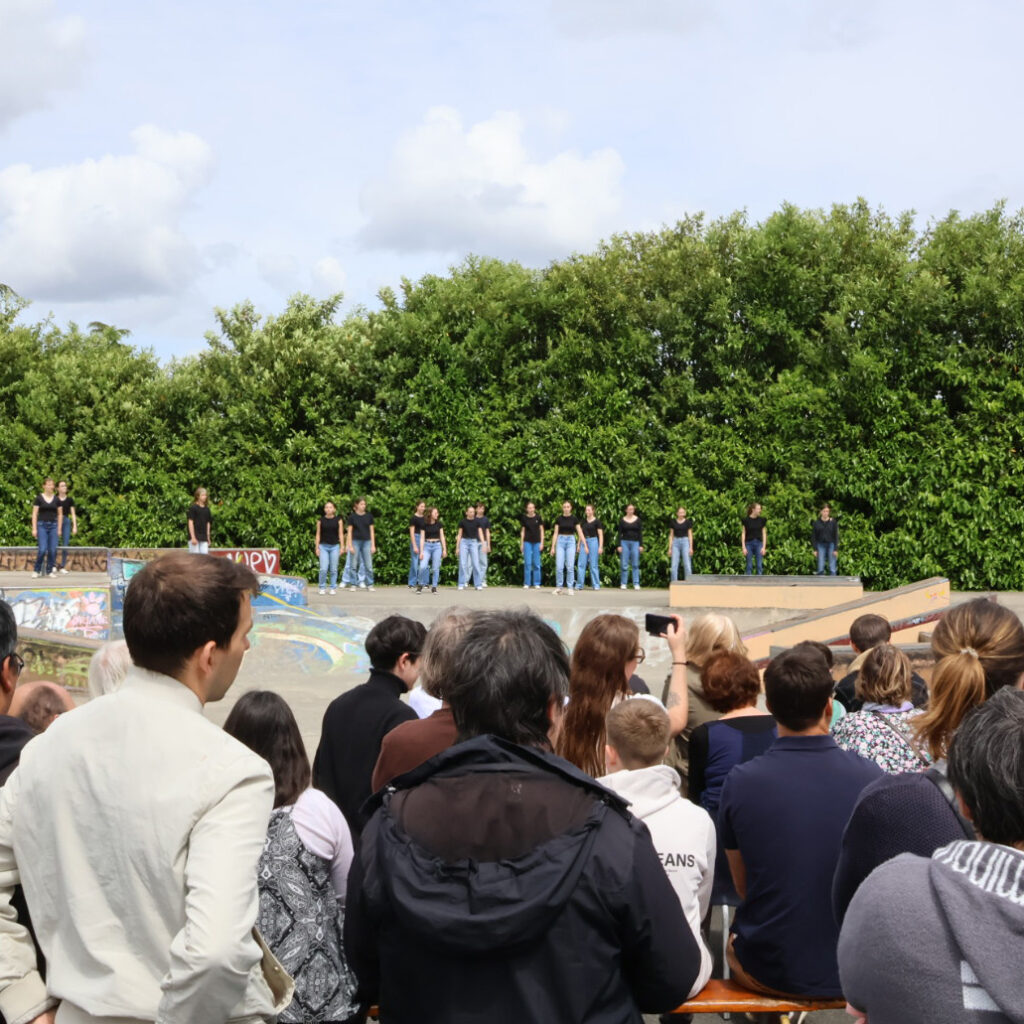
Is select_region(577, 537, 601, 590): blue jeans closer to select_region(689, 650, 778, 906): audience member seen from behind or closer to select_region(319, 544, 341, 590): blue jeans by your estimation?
select_region(319, 544, 341, 590): blue jeans

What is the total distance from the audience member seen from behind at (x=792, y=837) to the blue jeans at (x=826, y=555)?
1743 cm

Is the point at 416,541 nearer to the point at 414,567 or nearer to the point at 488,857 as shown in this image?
the point at 414,567

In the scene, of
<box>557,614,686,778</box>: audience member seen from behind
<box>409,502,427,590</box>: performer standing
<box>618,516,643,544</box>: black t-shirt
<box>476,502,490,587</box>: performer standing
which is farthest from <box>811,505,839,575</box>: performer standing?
<box>557,614,686,778</box>: audience member seen from behind

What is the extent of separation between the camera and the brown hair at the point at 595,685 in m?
4.18

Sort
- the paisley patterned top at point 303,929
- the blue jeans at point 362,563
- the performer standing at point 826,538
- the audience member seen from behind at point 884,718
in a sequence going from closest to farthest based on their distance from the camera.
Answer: the paisley patterned top at point 303,929 → the audience member seen from behind at point 884,718 → the performer standing at point 826,538 → the blue jeans at point 362,563

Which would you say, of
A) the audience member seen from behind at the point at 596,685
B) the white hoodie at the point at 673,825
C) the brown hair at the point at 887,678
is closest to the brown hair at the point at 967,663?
the white hoodie at the point at 673,825

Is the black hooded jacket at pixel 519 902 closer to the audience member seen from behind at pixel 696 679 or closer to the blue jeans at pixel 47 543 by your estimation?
the audience member seen from behind at pixel 696 679

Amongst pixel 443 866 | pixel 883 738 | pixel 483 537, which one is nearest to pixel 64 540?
pixel 483 537

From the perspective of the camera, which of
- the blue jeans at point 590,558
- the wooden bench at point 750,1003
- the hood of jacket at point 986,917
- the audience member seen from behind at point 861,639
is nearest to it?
the hood of jacket at point 986,917

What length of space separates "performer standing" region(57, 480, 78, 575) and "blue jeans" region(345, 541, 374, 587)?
202 inches

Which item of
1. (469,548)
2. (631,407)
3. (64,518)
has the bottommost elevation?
(469,548)

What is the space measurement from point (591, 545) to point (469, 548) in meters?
2.33

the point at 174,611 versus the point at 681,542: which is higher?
the point at 681,542

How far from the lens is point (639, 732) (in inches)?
134
